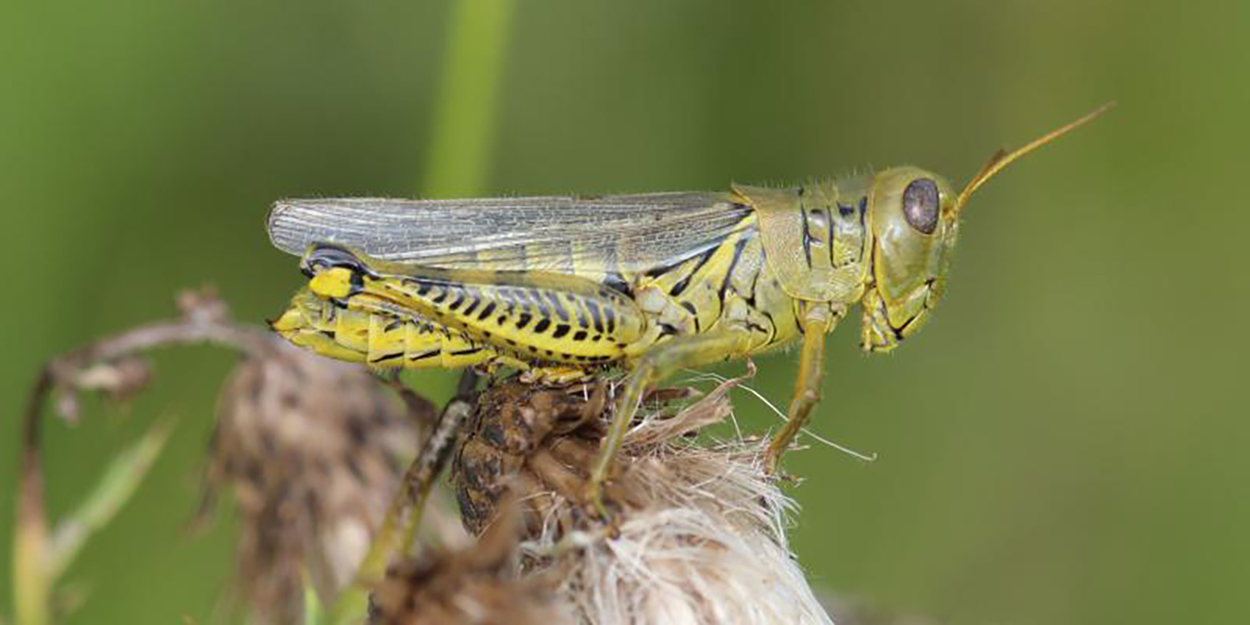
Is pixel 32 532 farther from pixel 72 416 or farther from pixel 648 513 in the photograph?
pixel 648 513

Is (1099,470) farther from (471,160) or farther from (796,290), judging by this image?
(471,160)

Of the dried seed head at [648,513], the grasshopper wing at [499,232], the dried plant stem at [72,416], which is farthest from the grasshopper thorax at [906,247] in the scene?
the dried plant stem at [72,416]

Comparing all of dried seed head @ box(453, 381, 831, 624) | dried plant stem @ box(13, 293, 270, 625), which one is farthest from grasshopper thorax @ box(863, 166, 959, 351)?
dried plant stem @ box(13, 293, 270, 625)

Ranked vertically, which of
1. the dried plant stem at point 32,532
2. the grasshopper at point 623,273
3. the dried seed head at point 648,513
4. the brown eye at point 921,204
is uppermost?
the brown eye at point 921,204

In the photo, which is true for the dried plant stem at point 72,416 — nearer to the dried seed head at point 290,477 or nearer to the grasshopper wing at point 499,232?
the dried seed head at point 290,477

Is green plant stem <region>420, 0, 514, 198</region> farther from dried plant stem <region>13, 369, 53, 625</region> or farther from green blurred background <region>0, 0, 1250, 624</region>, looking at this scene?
green blurred background <region>0, 0, 1250, 624</region>

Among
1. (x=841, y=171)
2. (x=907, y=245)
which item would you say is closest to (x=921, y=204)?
(x=907, y=245)

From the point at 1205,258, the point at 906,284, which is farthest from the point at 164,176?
the point at 1205,258
